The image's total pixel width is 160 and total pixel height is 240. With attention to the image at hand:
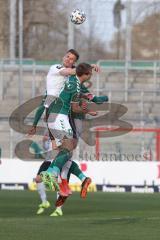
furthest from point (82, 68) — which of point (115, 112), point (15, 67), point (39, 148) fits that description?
point (15, 67)

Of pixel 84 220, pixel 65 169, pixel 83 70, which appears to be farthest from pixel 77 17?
pixel 84 220

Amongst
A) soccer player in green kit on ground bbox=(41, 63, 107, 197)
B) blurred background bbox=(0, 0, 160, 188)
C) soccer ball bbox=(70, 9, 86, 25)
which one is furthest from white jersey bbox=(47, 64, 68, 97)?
blurred background bbox=(0, 0, 160, 188)

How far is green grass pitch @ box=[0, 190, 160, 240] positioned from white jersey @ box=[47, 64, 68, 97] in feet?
6.43

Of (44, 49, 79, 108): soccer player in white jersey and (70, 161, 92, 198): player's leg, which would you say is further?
(44, 49, 79, 108): soccer player in white jersey

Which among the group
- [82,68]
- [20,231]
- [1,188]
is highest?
[82,68]

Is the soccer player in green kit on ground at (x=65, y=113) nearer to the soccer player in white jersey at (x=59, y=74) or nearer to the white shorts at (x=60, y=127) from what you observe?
the white shorts at (x=60, y=127)

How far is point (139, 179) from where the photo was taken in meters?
25.7

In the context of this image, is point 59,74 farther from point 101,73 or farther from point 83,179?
point 101,73

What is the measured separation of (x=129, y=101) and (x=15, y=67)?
17.1 feet

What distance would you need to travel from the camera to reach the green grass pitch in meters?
11.9

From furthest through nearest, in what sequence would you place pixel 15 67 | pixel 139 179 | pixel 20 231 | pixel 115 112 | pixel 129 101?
pixel 15 67, pixel 129 101, pixel 115 112, pixel 139 179, pixel 20 231

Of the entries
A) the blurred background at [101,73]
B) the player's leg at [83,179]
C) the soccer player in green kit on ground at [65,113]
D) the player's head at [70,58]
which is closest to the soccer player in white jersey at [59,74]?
the player's head at [70,58]

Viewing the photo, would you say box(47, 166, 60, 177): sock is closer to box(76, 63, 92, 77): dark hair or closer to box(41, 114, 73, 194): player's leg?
box(41, 114, 73, 194): player's leg

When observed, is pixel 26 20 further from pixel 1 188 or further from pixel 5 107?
pixel 1 188
